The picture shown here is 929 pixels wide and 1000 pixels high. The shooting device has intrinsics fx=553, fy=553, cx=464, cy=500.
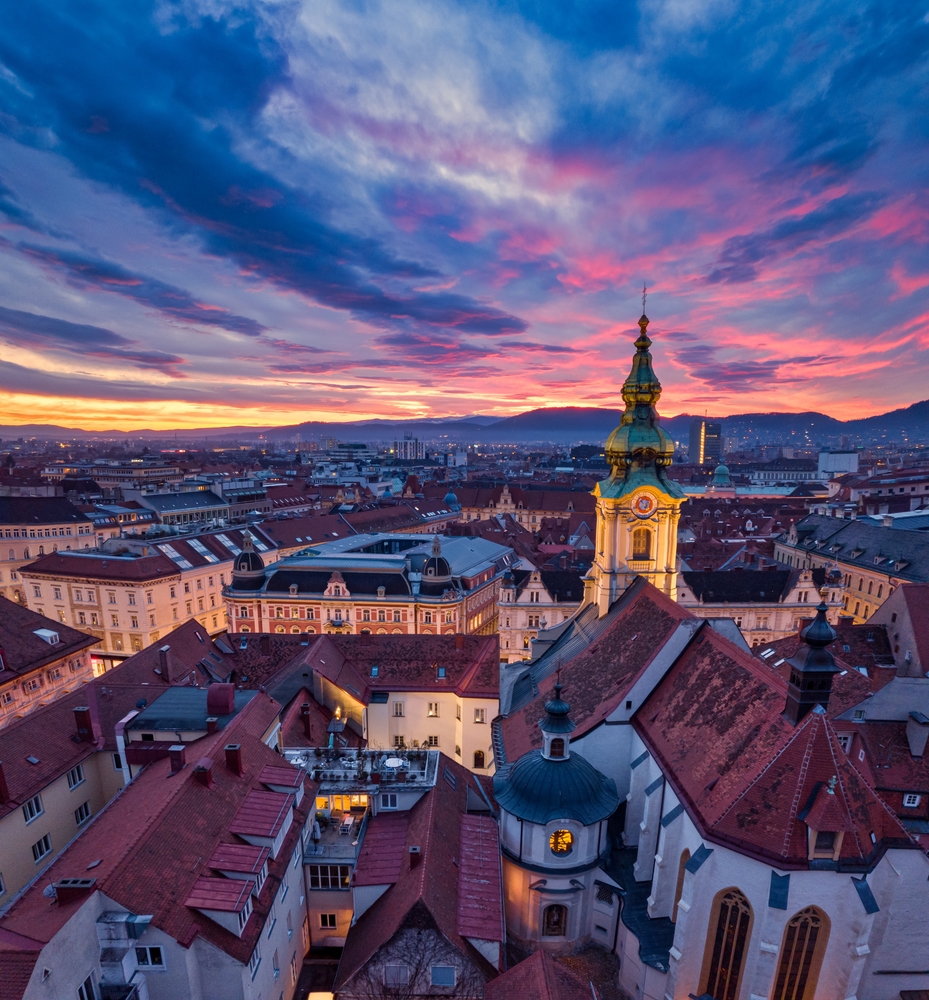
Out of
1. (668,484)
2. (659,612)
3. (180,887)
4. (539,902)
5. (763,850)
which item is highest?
(668,484)

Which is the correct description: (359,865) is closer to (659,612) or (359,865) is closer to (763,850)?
(763,850)

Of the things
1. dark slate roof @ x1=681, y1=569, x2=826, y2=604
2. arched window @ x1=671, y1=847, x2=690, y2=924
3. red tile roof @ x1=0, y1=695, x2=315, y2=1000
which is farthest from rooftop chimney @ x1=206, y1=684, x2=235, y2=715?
dark slate roof @ x1=681, y1=569, x2=826, y2=604

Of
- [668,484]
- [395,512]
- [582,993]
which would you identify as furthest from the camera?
[395,512]

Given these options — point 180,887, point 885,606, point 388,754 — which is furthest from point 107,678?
point 885,606

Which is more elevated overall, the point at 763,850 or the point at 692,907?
the point at 763,850

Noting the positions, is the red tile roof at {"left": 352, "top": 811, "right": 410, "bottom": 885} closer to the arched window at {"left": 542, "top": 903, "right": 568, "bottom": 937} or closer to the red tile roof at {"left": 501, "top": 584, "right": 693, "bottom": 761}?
the red tile roof at {"left": 501, "top": 584, "right": 693, "bottom": 761}

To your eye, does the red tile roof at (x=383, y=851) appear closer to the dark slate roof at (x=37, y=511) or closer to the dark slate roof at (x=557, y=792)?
the dark slate roof at (x=557, y=792)

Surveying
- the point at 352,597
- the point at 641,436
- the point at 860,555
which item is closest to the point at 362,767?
the point at 641,436

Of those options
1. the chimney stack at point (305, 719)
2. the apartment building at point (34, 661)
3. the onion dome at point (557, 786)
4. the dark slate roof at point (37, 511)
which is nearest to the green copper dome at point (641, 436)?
the onion dome at point (557, 786)
